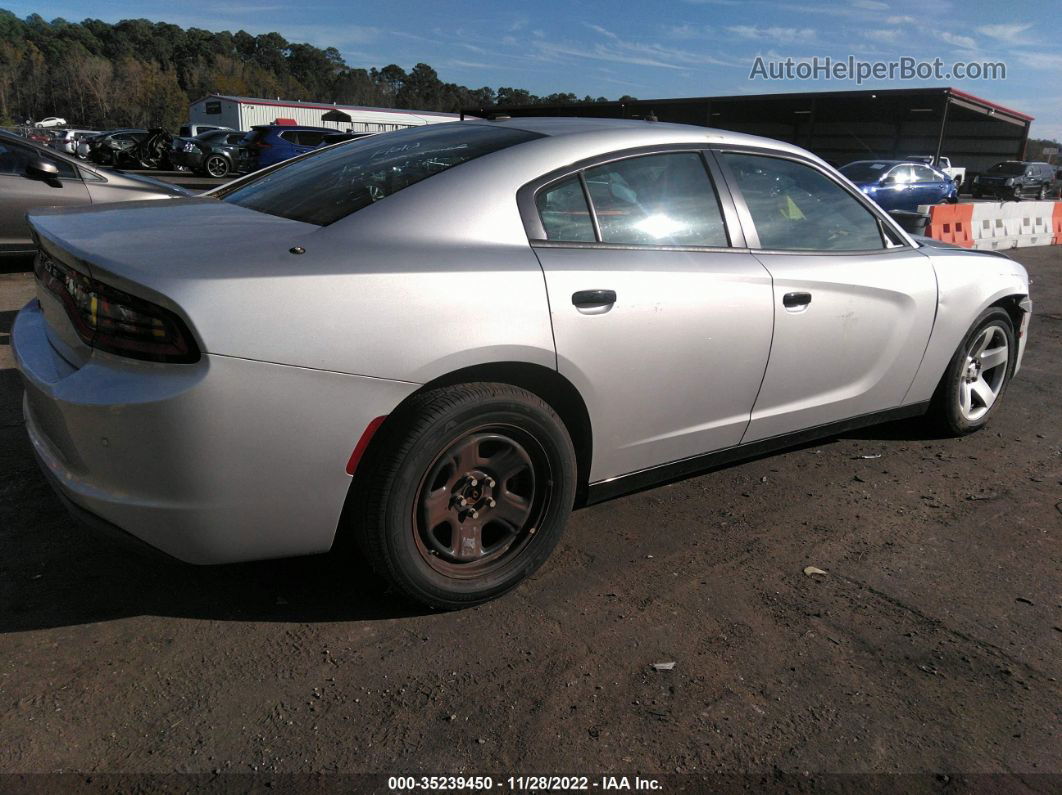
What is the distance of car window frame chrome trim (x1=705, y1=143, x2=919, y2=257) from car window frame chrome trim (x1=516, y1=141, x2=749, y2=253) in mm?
32

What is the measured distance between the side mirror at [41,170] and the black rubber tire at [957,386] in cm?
704

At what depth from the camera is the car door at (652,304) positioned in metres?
2.67

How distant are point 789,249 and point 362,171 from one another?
1.75 metres

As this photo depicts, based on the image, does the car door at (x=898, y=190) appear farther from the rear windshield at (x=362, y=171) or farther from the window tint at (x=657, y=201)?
the rear windshield at (x=362, y=171)

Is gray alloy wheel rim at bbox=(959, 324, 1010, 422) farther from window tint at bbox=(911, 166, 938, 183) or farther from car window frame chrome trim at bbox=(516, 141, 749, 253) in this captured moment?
window tint at bbox=(911, 166, 938, 183)

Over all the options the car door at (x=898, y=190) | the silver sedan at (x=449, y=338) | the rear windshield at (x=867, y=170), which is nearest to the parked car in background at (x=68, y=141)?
the rear windshield at (x=867, y=170)

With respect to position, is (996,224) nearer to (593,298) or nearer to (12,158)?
(593,298)

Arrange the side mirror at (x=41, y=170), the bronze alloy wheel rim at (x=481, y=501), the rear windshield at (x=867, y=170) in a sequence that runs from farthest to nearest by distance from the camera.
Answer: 1. the rear windshield at (x=867, y=170)
2. the side mirror at (x=41, y=170)
3. the bronze alloy wheel rim at (x=481, y=501)

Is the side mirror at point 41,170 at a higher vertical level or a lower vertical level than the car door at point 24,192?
higher

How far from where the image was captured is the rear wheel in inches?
1036

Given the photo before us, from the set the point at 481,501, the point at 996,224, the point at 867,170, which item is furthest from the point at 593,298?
the point at 867,170

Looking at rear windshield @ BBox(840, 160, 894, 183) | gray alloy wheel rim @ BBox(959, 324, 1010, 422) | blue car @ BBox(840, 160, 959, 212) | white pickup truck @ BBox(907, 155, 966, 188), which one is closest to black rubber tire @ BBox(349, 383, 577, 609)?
gray alloy wheel rim @ BBox(959, 324, 1010, 422)

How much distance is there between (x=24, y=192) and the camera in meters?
7.48

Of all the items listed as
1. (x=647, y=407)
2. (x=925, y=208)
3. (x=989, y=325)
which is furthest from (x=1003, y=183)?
(x=647, y=407)
